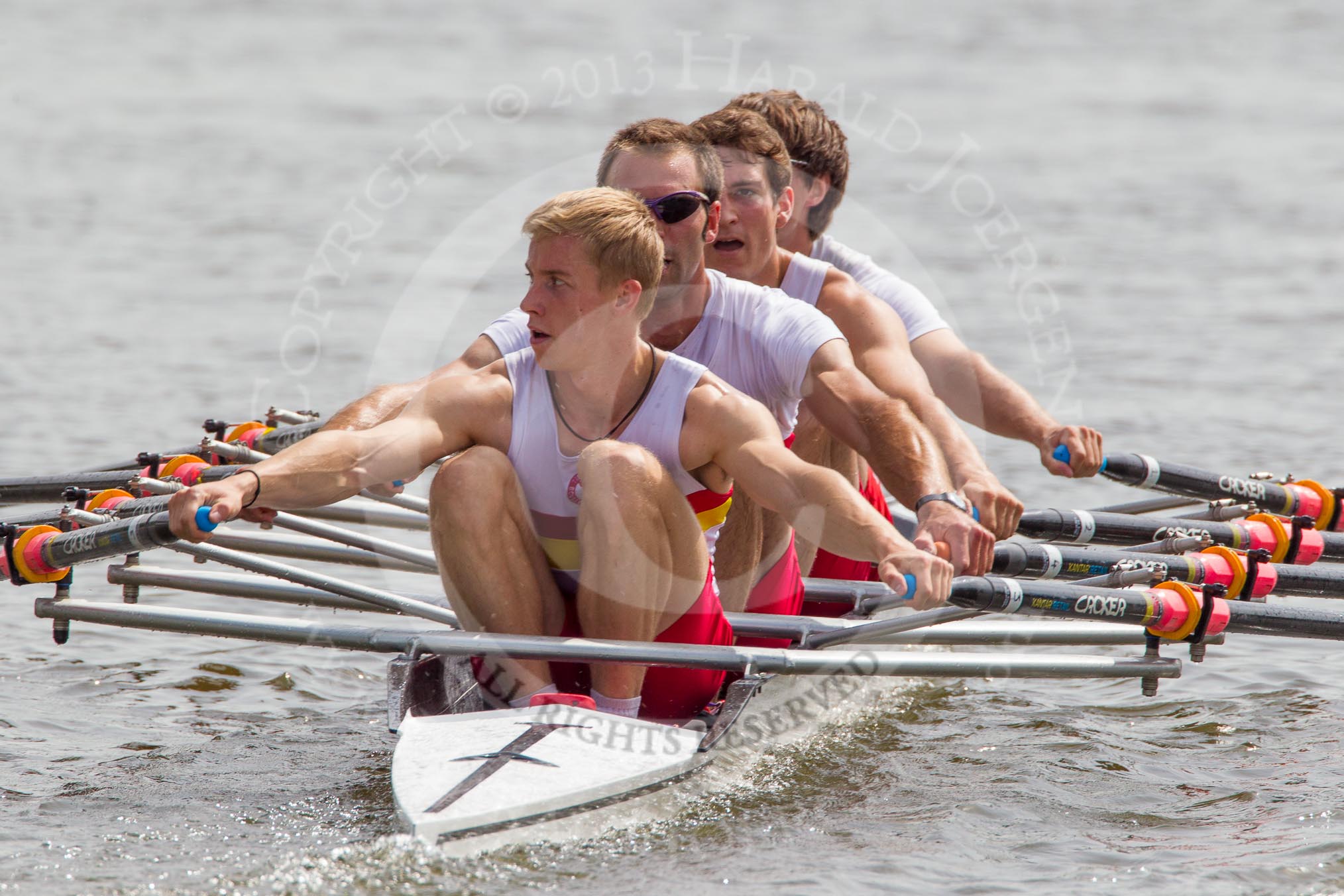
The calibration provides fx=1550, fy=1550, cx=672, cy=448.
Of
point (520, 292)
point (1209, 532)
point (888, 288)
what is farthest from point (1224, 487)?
point (520, 292)

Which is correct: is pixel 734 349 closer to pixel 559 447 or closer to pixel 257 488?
pixel 559 447

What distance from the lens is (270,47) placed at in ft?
73.9

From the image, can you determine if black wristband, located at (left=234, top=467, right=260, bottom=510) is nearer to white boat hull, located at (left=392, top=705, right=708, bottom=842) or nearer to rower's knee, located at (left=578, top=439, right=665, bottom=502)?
white boat hull, located at (left=392, top=705, right=708, bottom=842)

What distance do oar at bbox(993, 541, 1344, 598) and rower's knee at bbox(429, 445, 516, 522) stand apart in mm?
1624

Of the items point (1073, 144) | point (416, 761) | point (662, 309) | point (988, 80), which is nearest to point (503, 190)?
point (1073, 144)

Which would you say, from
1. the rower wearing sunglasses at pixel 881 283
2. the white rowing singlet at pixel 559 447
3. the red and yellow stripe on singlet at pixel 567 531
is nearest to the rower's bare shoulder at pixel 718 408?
the white rowing singlet at pixel 559 447

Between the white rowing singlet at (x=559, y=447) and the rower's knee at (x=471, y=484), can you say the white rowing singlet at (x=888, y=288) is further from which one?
the rower's knee at (x=471, y=484)

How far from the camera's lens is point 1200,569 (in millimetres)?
5031

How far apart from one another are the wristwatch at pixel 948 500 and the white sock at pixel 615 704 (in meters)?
1.00

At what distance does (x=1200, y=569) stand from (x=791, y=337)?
60.4 inches

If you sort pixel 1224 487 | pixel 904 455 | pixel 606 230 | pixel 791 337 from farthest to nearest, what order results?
pixel 1224 487, pixel 791 337, pixel 904 455, pixel 606 230

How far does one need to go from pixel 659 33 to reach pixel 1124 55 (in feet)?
23.2

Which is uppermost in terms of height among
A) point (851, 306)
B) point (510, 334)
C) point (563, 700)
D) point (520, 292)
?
point (520, 292)

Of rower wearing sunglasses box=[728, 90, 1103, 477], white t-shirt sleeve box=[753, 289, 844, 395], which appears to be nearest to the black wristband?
white t-shirt sleeve box=[753, 289, 844, 395]
